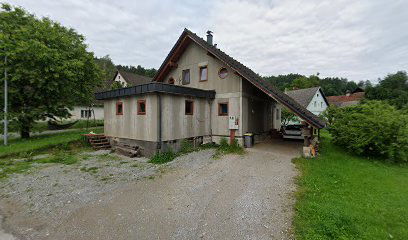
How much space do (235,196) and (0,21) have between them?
855 inches

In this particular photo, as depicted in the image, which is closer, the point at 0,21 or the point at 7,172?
the point at 7,172

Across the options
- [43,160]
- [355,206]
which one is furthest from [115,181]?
[355,206]

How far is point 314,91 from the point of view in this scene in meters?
34.9

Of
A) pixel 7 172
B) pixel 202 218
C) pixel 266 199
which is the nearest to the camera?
pixel 202 218

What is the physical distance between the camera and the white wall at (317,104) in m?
34.8

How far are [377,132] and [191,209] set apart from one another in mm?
11773

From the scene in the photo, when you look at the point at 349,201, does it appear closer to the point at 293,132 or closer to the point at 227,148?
the point at 227,148

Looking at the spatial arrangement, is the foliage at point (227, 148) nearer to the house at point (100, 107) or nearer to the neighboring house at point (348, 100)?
the house at point (100, 107)

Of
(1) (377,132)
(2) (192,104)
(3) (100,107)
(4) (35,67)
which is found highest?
(4) (35,67)

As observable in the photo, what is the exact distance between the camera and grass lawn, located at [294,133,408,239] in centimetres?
431

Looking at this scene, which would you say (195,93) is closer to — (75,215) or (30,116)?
(75,215)

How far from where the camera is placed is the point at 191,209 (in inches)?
210

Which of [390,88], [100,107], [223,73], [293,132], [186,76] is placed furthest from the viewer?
[390,88]

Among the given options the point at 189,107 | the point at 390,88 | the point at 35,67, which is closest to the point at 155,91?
the point at 189,107
